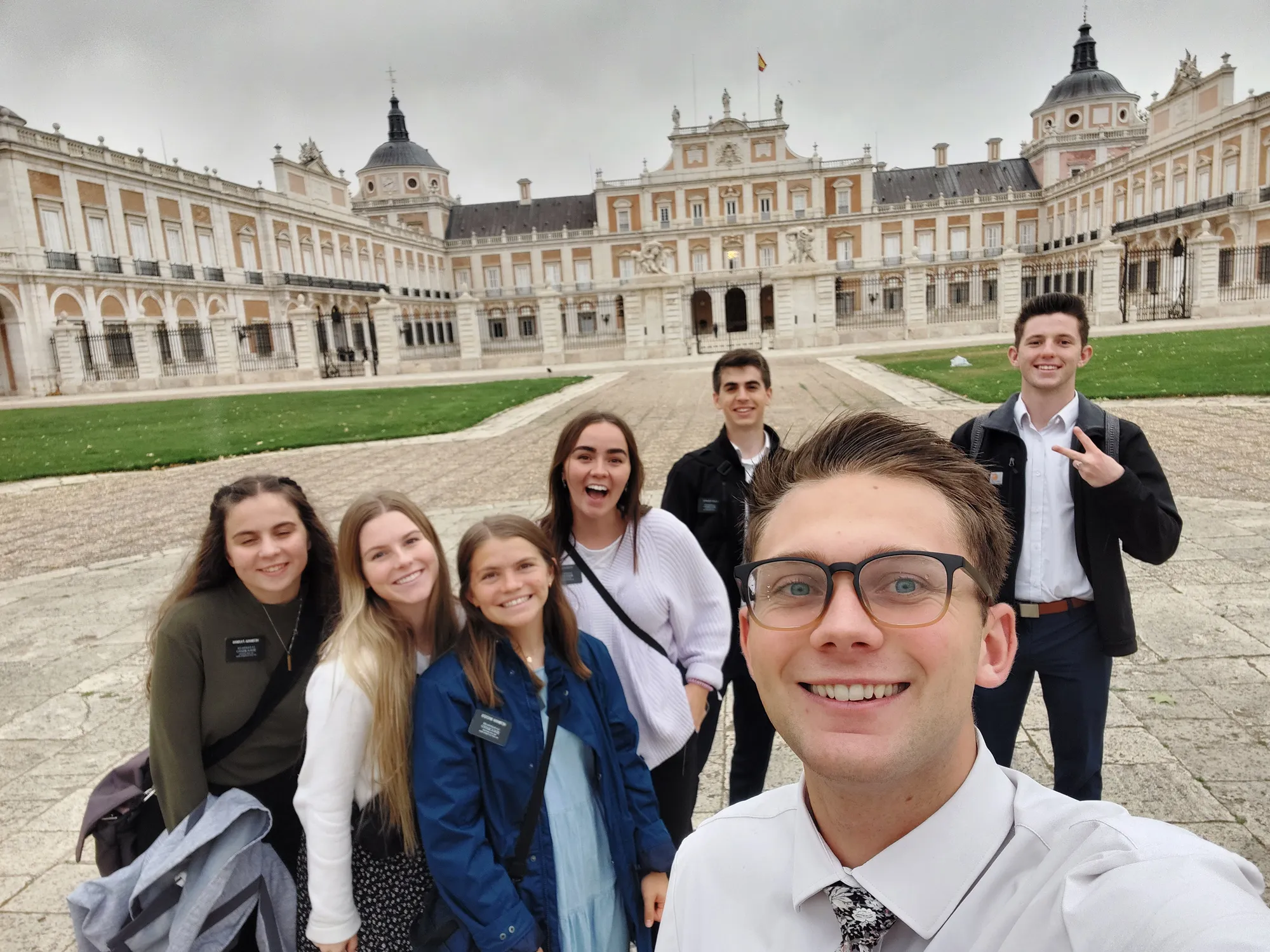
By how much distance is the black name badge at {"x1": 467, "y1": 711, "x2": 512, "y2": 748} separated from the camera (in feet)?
5.78

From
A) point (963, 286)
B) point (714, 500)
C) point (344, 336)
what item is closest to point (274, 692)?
point (714, 500)

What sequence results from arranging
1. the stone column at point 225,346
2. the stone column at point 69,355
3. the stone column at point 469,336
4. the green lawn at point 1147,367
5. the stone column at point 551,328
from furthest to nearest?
1. the stone column at point 551,328
2. the stone column at point 469,336
3. the stone column at point 69,355
4. the stone column at point 225,346
5. the green lawn at point 1147,367

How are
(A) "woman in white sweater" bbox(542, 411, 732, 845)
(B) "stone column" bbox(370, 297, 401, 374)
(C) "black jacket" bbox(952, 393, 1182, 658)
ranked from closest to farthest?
(C) "black jacket" bbox(952, 393, 1182, 658), (A) "woman in white sweater" bbox(542, 411, 732, 845), (B) "stone column" bbox(370, 297, 401, 374)

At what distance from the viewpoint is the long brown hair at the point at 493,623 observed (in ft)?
6.03

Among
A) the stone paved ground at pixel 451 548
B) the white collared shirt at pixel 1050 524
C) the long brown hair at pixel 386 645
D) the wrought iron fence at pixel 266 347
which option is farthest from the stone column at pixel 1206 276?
the long brown hair at pixel 386 645

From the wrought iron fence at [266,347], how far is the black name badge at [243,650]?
2807cm

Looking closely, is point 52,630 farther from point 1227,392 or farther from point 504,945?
point 1227,392

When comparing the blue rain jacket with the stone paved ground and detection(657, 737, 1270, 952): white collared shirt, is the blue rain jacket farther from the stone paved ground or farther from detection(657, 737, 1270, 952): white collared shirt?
the stone paved ground

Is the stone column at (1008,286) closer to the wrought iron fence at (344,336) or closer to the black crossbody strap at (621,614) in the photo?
the wrought iron fence at (344,336)

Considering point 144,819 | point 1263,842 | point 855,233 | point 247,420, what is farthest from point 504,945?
point 855,233

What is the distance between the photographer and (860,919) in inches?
33.1

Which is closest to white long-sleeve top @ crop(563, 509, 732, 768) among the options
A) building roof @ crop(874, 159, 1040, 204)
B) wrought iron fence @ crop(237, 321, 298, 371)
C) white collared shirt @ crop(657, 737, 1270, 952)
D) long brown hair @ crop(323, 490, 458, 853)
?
long brown hair @ crop(323, 490, 458, 853)

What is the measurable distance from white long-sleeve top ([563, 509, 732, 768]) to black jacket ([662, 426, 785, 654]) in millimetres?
283

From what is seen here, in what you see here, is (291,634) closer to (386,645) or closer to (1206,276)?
(386,645)
